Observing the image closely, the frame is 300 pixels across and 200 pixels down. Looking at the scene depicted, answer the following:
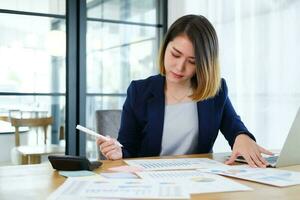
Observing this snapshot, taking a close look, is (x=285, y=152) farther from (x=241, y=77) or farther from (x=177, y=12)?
(x=177, y=12)

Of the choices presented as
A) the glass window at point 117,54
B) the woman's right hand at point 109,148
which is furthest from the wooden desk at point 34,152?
the woman's right hand at point 109,148

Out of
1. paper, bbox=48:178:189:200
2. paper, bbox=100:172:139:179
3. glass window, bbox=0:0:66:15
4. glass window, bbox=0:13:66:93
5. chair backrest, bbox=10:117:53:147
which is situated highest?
glass window, bbox=0:0:66:15

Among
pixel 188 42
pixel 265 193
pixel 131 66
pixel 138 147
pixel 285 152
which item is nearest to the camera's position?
pixel 265 193

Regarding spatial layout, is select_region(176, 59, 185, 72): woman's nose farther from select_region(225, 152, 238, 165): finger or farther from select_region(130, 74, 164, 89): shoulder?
select_region(225, 152, 238, 165): finger

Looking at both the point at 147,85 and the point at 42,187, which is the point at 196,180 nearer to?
the point at 42,187

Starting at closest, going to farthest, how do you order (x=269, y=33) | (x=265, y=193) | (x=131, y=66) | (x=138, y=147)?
(x=265, y=193)
(x=138, y=147)
(x=269, y=33)
(x=131, y=66)

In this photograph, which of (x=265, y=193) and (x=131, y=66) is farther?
(x=131, y=66)

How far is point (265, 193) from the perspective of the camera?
831 millimetres

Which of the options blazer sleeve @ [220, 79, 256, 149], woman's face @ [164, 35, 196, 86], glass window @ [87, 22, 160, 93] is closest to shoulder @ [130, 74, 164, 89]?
woman's face @ [164, 35, 196, 86]

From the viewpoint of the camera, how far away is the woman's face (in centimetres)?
145

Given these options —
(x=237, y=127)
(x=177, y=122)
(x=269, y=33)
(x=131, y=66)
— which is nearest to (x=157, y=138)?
(x=177, y=122)

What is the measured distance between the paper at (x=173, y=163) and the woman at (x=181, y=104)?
0.74 feet

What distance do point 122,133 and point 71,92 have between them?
6.05 ft

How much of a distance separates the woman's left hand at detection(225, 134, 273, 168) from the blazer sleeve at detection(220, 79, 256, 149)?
132mm
